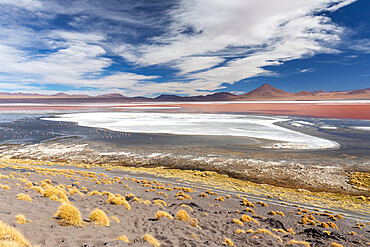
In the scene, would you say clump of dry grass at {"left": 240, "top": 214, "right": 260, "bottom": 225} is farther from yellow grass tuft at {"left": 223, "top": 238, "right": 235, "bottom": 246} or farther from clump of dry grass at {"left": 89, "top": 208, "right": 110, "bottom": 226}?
clump of dry grass at {"left": 89, "top": 208, "right": 110, "bottom": 226}

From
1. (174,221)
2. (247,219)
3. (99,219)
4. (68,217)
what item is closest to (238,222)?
(247,219)

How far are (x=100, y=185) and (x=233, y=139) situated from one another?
24.1 meters

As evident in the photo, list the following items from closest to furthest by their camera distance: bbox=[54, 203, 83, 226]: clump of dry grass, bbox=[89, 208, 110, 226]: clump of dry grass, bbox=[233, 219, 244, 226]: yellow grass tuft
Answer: bbox=[54, 203, 83, 226]: clump of dry grass
bbox=[89, 208, 110, 226]: clump of dry grass
bbox=[233, 219, 244, 226]: yellow grass tuft

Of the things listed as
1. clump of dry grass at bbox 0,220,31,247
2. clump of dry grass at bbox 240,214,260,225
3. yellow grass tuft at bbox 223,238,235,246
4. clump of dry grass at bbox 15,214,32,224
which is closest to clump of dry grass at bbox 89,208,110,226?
clump of dry grass at bbox 15,214,32,224

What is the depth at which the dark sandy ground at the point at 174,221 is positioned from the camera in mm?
5793

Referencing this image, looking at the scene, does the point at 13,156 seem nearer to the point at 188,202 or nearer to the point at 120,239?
the point at 188,202

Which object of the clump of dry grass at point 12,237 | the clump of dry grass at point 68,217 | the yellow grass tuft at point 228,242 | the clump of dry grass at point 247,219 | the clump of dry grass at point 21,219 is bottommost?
the clump of dry grass at point 247,219

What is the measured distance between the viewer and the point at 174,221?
8.53 metres

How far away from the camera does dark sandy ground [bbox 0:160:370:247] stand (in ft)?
19.0

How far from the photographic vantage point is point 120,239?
587 cm

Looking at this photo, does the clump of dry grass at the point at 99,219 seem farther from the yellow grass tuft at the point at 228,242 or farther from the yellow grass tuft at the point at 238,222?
the yellow grass tuft at the point at 238,222

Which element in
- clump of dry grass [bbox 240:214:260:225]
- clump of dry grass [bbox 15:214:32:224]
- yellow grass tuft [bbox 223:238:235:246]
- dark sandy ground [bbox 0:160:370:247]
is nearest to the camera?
clump of dry grass [bbox 15:214:32:224]

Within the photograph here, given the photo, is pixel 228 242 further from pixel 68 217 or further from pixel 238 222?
pixel 68 217

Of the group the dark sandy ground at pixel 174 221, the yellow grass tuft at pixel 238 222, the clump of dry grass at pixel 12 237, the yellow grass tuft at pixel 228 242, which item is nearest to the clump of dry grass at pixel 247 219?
the dark sandy ground at pixel 174 221
